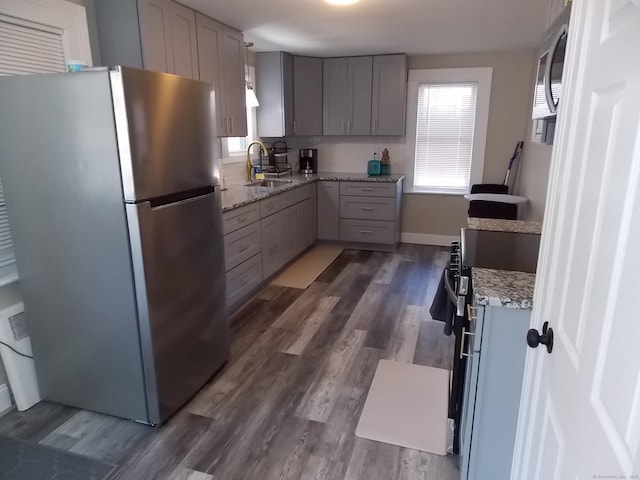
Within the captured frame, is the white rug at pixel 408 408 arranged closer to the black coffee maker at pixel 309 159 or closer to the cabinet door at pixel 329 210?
the cabinet door at pixel 329 210

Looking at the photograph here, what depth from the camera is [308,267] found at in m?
4.45

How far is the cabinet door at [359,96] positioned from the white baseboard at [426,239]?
1.42 m

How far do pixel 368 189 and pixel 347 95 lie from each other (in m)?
1.16

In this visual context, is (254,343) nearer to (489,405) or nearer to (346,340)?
(346,340)

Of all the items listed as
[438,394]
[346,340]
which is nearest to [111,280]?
[346,340]

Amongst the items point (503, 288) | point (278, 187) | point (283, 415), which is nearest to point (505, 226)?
point (503, 288)

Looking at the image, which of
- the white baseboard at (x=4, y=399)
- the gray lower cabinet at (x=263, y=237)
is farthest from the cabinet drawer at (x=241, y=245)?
the white baseboard at (x=4, y=399)

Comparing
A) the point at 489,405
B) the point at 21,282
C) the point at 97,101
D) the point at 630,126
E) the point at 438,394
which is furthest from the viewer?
the point at 438,394

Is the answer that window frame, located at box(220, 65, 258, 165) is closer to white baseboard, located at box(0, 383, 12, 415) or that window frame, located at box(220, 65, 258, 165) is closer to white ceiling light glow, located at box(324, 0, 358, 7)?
white ceiling light glow, located at box(324, 0, 358, 7)

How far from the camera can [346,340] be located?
9.56 ft

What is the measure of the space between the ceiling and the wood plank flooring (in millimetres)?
2248

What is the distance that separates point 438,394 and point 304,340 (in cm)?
99

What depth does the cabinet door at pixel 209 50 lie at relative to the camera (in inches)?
119

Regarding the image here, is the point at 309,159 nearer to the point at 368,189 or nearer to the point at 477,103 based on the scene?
the point at 368,189
